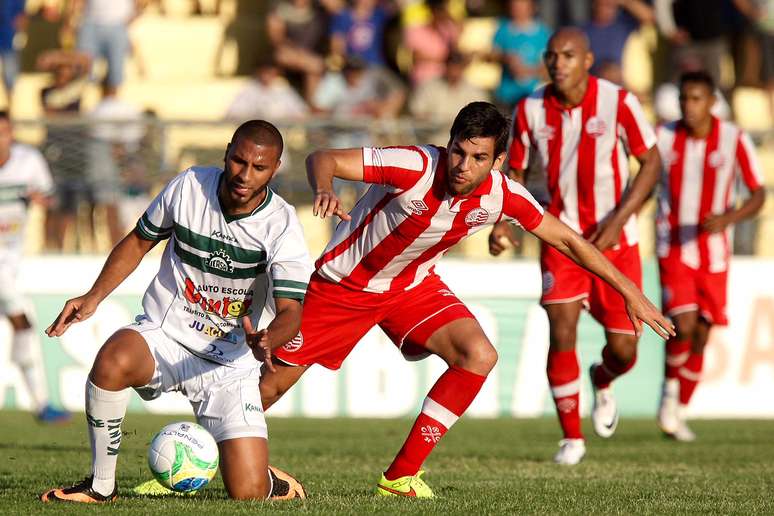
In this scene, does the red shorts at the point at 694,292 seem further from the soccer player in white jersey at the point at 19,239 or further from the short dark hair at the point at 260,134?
the short dark hair at the point at 260,134

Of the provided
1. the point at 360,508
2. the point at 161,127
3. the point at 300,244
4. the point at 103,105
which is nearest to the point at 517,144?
the point at 300,244

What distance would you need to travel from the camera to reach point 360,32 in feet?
59.1

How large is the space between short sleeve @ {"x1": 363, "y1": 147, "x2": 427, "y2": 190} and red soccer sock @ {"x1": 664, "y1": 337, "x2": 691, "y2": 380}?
5141 mm

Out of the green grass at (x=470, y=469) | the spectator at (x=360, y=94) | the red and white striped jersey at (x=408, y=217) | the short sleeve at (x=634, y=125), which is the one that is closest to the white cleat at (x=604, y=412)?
the green grass at (x=470, y=469)

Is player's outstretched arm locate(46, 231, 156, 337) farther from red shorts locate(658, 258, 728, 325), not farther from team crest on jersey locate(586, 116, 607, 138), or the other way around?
red shorts locate(658, 258, 728, 325)

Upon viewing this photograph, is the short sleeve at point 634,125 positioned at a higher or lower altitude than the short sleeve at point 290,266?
higher

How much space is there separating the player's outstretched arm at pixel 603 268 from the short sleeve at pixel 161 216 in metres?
1.93

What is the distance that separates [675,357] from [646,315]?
4911 mm

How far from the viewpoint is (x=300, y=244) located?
275 inches

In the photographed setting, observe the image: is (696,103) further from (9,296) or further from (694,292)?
(9,296)

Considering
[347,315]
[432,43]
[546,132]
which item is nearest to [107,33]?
[432,43]

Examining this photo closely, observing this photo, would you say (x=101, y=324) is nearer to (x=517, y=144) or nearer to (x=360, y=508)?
(x=517, y=144)

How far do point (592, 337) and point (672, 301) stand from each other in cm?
298

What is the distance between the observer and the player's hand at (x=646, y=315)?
707 cm
